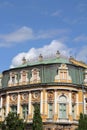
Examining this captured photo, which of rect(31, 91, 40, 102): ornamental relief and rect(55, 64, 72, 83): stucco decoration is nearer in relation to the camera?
rect(55, 64, 72, 83): stucco decoration

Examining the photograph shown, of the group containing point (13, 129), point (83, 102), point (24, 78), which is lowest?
point (13, 129)

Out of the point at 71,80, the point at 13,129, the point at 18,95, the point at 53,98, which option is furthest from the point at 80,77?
the point at 13,129

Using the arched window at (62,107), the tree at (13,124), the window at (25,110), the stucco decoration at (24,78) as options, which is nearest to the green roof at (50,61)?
the stucco decoration at (24,78)

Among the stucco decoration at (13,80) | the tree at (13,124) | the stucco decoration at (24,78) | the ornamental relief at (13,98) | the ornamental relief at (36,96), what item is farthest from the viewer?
the stucco decoration at (13,80)

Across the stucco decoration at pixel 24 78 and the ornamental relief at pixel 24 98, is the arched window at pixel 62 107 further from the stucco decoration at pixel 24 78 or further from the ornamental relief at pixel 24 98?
the stucco decoration at pixel 24 78

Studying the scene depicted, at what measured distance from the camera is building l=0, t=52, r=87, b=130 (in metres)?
73.2

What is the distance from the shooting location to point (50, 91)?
74.0 m

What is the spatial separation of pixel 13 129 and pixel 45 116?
16802 millimetres

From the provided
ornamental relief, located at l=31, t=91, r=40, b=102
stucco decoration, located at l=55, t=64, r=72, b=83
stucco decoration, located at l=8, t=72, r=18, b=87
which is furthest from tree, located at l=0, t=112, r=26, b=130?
stucco decoration, located at l=8, t=72, r=18, b=87

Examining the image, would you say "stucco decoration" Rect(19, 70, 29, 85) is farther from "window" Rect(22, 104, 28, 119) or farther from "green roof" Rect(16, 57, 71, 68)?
"window" Rect(22, 104, 28, 119)

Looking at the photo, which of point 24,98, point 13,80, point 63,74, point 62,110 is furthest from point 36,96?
point 13,80

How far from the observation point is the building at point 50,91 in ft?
240

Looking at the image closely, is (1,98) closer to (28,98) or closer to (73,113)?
(28,98)

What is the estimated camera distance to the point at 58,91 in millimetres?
73625
